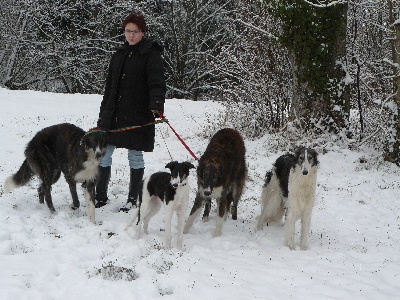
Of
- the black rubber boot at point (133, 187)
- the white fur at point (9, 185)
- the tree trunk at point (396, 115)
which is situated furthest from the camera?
the tree trunk at point (396, 115)

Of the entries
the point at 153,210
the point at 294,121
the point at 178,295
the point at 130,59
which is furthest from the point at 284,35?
the point at 178,295

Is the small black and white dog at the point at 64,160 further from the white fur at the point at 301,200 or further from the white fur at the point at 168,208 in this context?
the white fur at the point at 301,200

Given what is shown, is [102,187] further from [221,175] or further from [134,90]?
[221,175]

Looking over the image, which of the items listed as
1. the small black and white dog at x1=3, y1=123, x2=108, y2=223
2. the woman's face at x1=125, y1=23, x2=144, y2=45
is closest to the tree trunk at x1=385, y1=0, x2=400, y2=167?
the woman's face at x1=125, y1=23, x2=144, y2=45

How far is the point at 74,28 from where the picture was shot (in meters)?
23.6

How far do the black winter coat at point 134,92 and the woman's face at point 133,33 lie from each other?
0.24 feet

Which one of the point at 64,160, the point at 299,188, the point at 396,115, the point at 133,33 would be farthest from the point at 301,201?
the point at 396,115

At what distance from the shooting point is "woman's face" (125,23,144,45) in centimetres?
613

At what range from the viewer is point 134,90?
6348 millimetres

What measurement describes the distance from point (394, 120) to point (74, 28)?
1922cm

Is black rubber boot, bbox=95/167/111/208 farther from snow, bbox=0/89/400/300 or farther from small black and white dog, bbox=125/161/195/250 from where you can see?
small black and white dog, bbox=125/161/195/250

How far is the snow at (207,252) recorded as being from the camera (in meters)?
4.05

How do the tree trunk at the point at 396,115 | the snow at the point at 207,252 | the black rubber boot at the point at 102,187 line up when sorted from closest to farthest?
the snow at the point at 207,252
the black rubber boot at the point at 102,187
the tree trunk at the point at 396,115

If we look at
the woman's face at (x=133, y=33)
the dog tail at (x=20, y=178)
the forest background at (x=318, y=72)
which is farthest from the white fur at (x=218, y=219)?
the forest background at (x=318, y=72)
